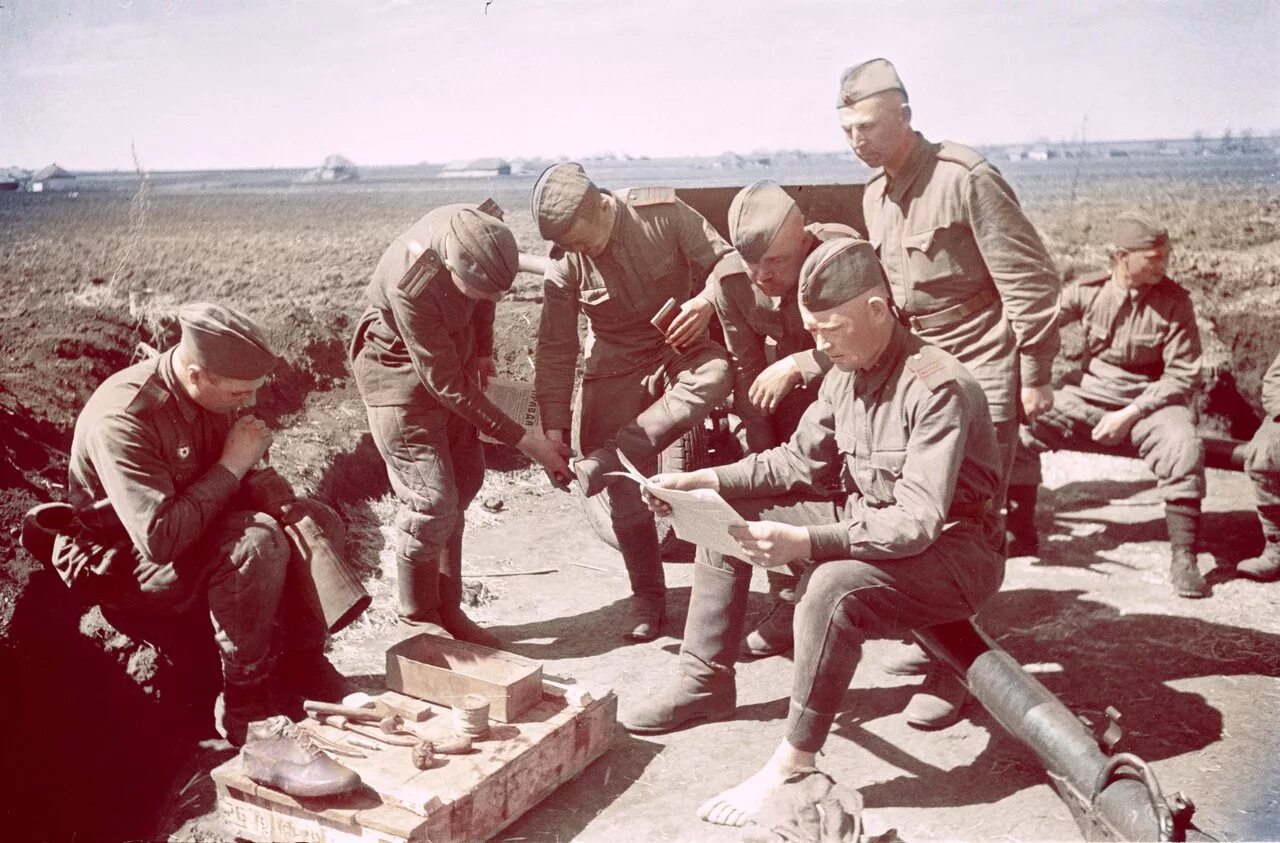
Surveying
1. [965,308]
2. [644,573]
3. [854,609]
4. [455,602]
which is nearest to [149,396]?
[455,602]

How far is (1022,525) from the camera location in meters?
6.68

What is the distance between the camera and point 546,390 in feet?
18.9

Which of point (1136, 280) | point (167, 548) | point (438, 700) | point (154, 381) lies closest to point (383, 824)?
point (438, 700)

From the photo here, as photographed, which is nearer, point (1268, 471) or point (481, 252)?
point (481, 252)

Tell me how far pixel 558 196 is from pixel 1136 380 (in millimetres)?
3935

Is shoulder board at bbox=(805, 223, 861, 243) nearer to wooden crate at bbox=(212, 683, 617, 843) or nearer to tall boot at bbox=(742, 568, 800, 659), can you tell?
tall boot at bbox=(742, 568, 800, 659)

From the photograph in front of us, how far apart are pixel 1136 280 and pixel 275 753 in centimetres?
562

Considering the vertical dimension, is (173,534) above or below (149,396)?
below

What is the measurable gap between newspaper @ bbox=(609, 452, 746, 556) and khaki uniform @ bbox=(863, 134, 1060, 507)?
172 cm

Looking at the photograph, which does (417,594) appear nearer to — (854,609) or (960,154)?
(854,609)

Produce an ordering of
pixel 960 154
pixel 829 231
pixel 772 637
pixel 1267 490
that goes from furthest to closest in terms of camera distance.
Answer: pixel 1267 490 → pixel 772 637 → pixel 829 231 → pixel 960 154

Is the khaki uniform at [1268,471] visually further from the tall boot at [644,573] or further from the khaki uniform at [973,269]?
the tall boot at [644,573]

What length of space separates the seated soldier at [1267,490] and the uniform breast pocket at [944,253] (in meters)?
2.47

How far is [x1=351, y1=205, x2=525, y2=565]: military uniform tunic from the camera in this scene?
4.91 metres
